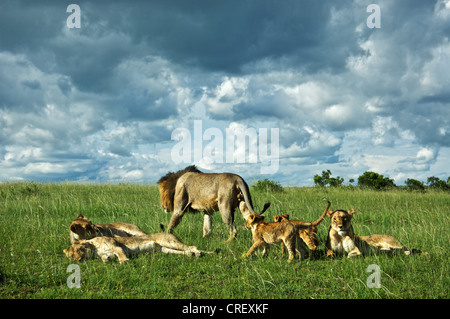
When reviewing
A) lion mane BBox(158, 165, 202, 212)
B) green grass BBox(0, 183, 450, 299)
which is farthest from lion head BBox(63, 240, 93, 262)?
lion mane BBox(158, 165, 202, 212)

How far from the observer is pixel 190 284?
20.0 ft

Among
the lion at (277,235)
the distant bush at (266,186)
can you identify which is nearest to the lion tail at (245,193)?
the lion at (277,235)

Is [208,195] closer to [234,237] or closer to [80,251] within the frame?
[234,237]

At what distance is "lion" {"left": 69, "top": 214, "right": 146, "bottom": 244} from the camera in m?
7.98

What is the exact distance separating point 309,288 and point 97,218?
983 cm

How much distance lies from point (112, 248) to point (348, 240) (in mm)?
4602

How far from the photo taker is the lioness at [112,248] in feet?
24.1

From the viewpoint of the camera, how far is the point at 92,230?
8078 millimetres

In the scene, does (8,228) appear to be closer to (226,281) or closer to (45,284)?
(45,284)

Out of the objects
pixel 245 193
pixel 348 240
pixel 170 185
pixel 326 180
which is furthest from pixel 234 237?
pixel 326 180

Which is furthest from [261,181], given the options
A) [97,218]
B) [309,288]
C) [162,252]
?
[309,288]

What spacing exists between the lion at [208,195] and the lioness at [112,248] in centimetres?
192

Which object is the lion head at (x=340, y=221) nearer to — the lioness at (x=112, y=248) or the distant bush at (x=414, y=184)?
the lioness at (x=112, y=248)
